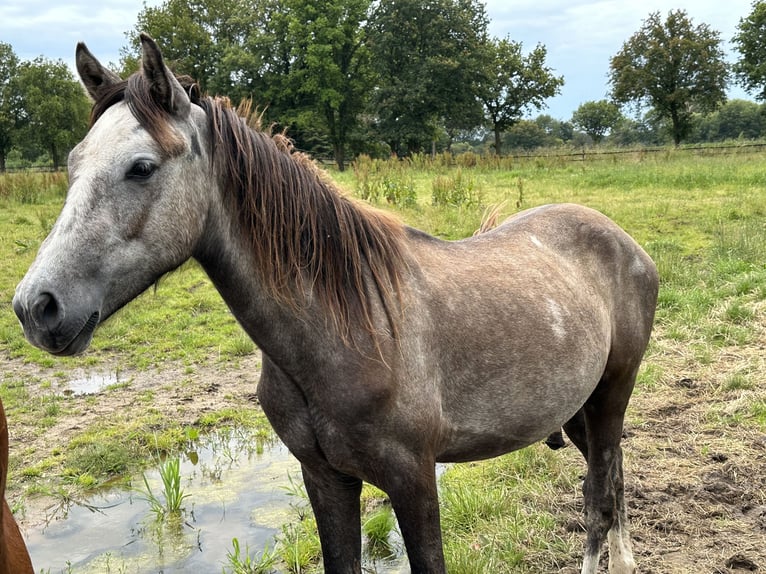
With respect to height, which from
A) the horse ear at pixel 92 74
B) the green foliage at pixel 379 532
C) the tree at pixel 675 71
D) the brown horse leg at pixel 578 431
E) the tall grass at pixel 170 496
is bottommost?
the green foliage at pixel 379 532

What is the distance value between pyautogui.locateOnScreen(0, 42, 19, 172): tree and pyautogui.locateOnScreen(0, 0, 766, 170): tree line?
1141 mm

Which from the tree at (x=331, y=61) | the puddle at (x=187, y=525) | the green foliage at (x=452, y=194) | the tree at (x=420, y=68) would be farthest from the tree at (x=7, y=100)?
the puddle at (x=187, y=525)

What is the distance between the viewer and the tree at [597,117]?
89562 mm

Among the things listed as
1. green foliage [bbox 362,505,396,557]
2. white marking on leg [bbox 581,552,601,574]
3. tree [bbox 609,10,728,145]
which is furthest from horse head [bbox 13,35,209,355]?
tree [bbox 609,10,728,145]

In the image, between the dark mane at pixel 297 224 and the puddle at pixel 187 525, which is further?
the puddle at pixel 187 525

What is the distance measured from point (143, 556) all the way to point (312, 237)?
2.42 m

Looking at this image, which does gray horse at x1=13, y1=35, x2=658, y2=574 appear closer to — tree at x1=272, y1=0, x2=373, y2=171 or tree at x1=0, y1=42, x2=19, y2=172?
tree at x1=272, y1=0, x2=373, y2=171

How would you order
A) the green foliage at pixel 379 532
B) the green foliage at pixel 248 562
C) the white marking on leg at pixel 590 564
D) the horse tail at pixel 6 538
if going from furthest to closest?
the green foliage at pixel 379 532 < the green foliage at pixel 248 562 < the white marking on leg at pixel 590 564 < the horse tail at pixel 6 538

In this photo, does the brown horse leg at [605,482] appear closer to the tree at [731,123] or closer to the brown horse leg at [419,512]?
the brown horse leg at [419,512]

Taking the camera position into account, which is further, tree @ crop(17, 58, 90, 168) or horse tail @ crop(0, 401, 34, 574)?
tree @ crop(17, 58, 90, 168)

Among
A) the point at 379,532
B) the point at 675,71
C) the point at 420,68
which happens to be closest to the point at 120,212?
the point at 379,532

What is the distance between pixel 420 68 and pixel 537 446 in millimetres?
38778

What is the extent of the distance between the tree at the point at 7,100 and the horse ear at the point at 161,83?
50.6m

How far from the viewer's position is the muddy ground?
128 inches
